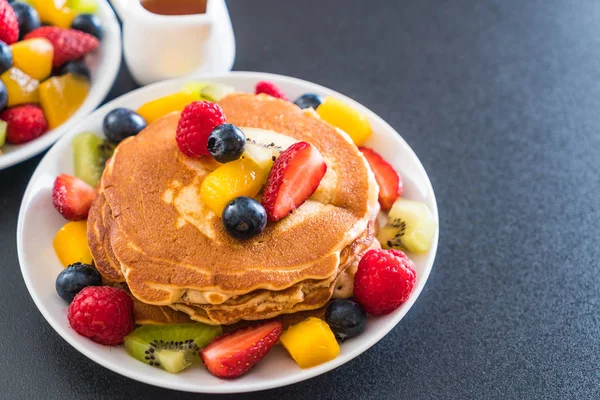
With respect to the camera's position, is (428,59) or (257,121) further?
(428,59)

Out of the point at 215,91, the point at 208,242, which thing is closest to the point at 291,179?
the point at 208,242

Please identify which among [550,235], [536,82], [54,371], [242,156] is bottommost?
[54,371]

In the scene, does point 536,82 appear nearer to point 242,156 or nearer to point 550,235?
point 550,235

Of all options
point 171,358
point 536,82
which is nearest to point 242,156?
point 171,358

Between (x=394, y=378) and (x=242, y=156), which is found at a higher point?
(x=242, y=156)

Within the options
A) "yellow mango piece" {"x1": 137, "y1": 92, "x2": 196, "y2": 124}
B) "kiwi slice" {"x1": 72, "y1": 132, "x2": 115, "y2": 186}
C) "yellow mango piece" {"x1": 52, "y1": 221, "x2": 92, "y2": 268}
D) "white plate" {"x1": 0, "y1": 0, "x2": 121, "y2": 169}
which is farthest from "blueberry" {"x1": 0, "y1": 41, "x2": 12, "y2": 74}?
"yellow mango piece" {"x1": 52, "y1": 221, "x2": 92, "y2": 268}

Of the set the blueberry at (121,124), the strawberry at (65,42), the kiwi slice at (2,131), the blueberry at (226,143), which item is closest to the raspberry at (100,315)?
the blueberry at (226,143)
